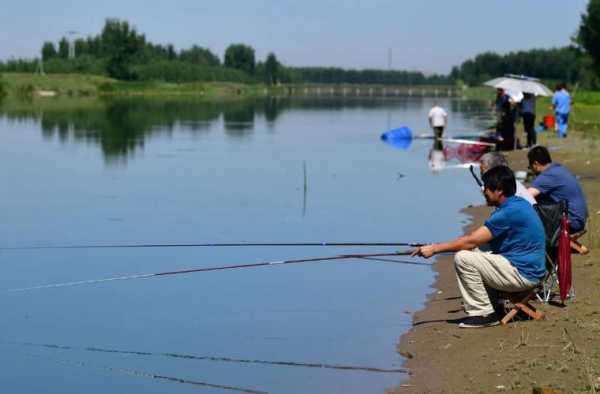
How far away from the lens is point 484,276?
320 inches

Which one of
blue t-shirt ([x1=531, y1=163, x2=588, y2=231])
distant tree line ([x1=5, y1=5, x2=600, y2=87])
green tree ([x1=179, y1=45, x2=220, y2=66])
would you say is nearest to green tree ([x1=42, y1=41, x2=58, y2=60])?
distant tree line ([x1=5, y1=5, x2=600, y2=87])

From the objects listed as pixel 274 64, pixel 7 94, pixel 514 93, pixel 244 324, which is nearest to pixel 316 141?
pixel 514 93

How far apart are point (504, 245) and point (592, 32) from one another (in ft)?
209

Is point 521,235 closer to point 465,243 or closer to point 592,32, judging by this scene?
point 465,243

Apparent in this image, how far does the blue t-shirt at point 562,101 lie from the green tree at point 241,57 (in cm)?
15226

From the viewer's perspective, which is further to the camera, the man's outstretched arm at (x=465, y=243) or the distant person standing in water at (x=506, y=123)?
the distant person standing in water at (x=506, y=123)

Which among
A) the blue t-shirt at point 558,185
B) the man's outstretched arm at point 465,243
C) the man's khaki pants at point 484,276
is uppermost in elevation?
the blue t-shirt at point 558,185

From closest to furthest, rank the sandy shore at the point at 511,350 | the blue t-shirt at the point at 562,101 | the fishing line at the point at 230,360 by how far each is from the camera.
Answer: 1. the sandy shore at the point at 511,350
2. the fishing line at the point at 230,360
3. the blue t-shirt at the point at 562,101

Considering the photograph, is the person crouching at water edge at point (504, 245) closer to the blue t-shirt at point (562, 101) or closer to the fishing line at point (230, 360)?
the fishing line at point (230, 360)

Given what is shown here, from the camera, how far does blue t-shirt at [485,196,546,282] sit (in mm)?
8023

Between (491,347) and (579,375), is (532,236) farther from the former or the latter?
A: (579,375)

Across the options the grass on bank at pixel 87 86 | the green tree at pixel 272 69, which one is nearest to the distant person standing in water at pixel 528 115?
the grass on bank at pixel 87 86

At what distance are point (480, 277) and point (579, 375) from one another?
154 centimetres

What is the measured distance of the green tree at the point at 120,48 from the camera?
125250 millimetres
